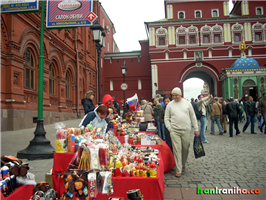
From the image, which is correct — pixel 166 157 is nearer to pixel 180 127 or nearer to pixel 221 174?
pixel 180 127

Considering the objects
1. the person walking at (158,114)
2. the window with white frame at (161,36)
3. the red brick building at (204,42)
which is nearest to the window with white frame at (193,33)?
the red brick building at (204,42)

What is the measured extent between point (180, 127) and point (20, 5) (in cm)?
545

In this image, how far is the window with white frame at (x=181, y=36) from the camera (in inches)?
1259

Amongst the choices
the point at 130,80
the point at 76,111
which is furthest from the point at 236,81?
the point at 76,111

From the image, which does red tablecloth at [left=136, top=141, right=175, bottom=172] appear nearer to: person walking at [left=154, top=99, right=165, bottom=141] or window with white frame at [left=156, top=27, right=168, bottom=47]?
person walking at [left=154, top=99, right=165, bottom=141]

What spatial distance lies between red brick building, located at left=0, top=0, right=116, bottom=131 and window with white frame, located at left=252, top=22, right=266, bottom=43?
2447 centimetres

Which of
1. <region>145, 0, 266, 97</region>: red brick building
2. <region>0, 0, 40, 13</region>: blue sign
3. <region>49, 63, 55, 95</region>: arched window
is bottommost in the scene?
<region>49, 63, 55, 95</region>: arched window

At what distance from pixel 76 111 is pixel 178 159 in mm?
16097

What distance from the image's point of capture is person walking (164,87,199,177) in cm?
506

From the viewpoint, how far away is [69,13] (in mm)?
6430

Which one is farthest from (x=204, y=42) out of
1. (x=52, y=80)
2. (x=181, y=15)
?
(x=52, y=80)

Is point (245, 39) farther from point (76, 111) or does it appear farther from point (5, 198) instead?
point (5, 198)

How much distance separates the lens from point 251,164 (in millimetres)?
5762

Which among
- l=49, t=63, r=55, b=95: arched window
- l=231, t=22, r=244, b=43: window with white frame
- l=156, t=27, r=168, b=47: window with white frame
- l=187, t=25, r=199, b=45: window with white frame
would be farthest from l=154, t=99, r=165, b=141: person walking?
→ l=231, t=22, r=244, b=43: window with white frame
